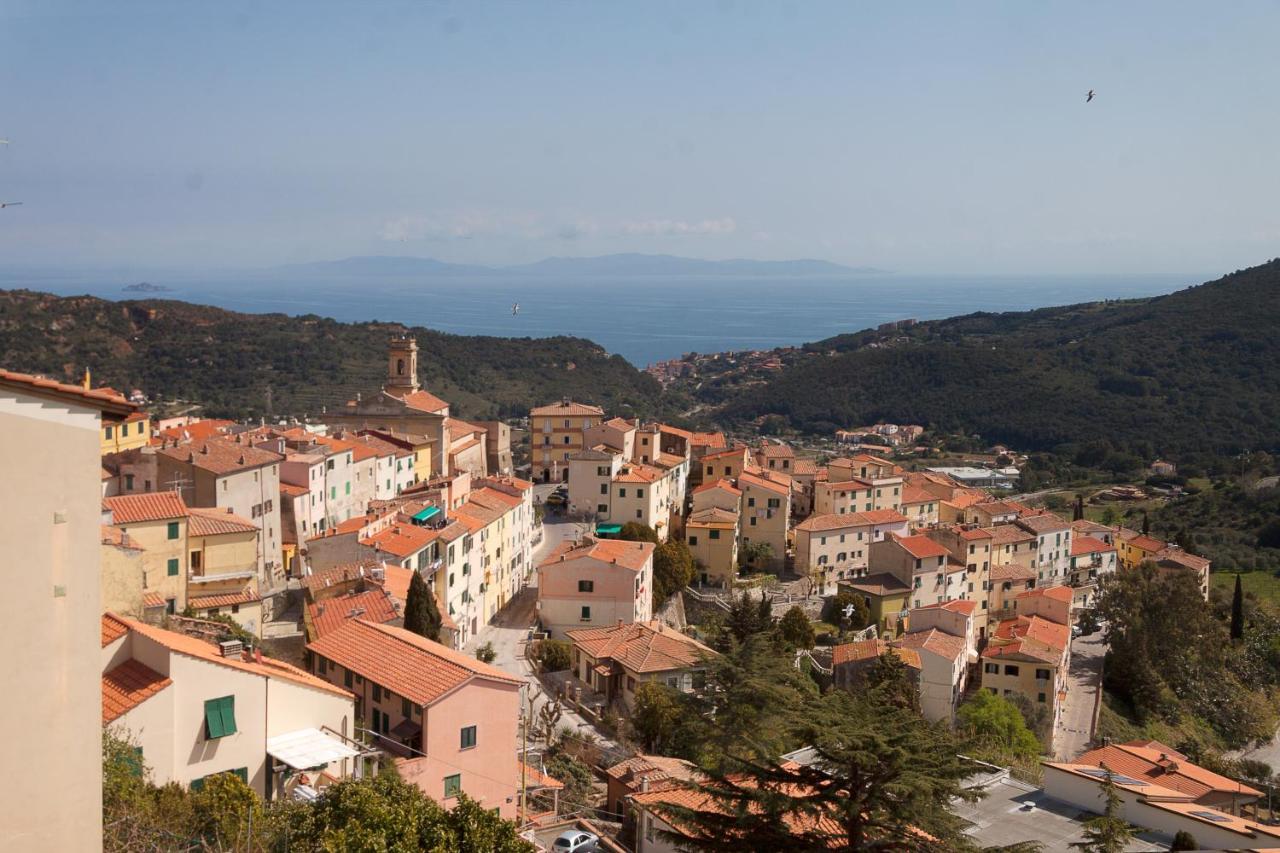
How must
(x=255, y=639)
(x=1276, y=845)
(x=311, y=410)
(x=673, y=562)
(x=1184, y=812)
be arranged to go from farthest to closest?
(x=311, y=410), (x=673, y=562), (x=255, y=639), (x=1184, y=812), (x=1276, y=845)

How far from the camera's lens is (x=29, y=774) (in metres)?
5.74

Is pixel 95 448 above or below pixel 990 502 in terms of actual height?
above

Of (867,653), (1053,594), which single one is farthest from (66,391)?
(1053,594)

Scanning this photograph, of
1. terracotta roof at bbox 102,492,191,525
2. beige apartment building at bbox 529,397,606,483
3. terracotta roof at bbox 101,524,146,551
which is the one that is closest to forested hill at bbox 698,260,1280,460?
beige apartment building at bbox 529,397,606,483

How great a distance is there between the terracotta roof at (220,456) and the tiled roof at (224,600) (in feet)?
14.9

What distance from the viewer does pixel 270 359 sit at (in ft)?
241

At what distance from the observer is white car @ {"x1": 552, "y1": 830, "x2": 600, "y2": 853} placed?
14.9 m

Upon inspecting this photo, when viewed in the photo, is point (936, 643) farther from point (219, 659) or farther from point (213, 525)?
point (219, 659)

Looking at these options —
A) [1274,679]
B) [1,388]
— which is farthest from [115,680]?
[1274,679]

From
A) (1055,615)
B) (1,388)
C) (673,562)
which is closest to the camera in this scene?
(1,388)

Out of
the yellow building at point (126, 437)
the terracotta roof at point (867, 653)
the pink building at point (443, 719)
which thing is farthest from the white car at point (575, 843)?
the yellow building at point (126, 437)

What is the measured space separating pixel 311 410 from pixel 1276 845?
177ft

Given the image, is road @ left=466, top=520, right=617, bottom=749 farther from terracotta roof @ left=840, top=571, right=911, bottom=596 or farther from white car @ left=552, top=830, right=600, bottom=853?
terracotta roof @ left=840, top=571, right=911, bottom=596

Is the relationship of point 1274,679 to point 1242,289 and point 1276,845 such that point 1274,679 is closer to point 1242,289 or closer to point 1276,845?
point 1276,845
